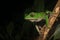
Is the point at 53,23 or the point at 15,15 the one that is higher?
the point at 15,15

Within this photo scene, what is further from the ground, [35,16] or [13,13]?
[13,13]

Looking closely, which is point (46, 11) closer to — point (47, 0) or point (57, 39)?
point (47, 0)

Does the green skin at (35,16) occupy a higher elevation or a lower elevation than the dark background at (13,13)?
lower

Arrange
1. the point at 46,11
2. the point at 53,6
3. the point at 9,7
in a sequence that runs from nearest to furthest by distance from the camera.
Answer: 1. the point at 9,7
2. the point at 46,11
3. the point at 53,6

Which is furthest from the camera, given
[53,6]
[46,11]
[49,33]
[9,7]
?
[53,6]

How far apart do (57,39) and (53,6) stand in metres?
0.72

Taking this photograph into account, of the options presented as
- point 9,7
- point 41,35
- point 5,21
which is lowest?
point 41,35

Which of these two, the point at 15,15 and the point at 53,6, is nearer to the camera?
the point at 15,15

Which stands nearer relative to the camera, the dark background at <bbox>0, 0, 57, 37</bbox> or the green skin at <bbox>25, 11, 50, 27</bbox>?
the dark background at <bbox>0, 0, 57, 37</bbox>

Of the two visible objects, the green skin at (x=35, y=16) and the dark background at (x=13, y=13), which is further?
the green skin at (x=35, y=16)

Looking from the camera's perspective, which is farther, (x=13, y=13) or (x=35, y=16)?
(x=35, y=16)

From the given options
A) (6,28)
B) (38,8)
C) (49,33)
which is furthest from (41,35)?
(6,28)

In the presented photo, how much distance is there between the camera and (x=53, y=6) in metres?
2.33

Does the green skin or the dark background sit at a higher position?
the dark background
